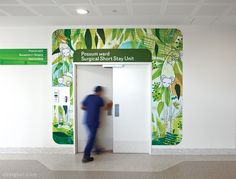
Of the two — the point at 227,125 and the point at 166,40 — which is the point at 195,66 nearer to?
the point at 166,40

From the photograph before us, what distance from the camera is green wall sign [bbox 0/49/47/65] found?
5.18 m

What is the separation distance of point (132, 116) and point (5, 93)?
293 cm

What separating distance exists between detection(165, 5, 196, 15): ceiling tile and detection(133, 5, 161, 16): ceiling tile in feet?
0.64

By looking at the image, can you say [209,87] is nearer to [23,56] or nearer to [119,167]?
[119,167]

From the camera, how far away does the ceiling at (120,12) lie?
12.2ft

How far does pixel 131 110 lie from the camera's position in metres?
5.21

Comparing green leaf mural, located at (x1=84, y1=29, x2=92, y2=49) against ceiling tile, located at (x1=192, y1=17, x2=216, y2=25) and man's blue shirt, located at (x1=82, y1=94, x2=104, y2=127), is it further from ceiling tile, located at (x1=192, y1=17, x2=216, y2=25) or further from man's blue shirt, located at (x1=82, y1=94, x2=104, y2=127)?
ceiling tile, located at (x1=192, y1=17, x2=216, y2=25)

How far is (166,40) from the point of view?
507 centimetres

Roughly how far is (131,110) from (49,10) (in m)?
2.67

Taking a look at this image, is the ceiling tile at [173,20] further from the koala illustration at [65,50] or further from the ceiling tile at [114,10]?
the koala illustration at [65,50]

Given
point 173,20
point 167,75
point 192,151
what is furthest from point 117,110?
point 173,20

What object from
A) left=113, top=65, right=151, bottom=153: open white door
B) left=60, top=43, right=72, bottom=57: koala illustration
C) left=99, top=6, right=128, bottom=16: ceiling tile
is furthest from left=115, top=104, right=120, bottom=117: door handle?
left=99, top=6, right=128, bottom=16: ceiling tile

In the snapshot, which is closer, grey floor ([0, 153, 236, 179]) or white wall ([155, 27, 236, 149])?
grey floor ([0, 153, 236, 179])

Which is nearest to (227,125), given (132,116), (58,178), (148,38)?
(132,116)
